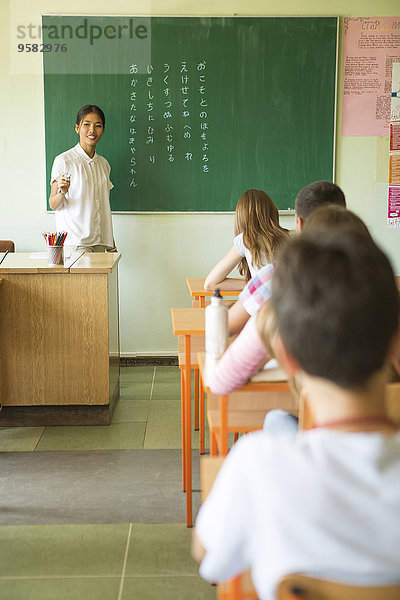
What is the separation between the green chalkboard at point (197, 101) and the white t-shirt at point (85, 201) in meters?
0.19

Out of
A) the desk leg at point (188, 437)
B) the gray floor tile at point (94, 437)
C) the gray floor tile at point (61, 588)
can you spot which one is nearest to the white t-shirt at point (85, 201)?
the gray floor tile at point (94, 437)

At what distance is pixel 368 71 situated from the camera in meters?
4.70

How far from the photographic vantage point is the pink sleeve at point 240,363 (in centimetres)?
167

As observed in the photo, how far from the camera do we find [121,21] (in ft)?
15.0

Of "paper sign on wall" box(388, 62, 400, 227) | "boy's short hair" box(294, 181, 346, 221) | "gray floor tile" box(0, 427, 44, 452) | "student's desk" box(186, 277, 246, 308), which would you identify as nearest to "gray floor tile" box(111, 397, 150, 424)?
"gray floor tile" box(0, 427, 44, 452)

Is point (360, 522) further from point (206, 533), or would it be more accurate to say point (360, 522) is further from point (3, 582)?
point (3, 582)

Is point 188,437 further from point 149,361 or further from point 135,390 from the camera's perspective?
point 149,361

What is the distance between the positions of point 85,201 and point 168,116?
845 millimetres

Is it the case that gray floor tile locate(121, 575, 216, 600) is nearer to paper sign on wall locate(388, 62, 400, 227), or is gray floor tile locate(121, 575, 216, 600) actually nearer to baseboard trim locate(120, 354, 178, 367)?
baseboard trim locate(120, 354, 178, 367)

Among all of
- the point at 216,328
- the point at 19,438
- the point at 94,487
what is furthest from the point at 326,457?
the point at 19,438

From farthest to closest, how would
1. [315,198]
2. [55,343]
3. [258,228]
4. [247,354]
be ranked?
[55,343] < [258,228] < [315,198] < [247,354]

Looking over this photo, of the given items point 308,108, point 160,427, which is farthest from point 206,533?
point 308,108

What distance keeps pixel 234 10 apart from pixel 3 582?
3.91 m

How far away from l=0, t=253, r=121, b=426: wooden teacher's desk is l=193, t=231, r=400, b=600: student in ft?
8.37
